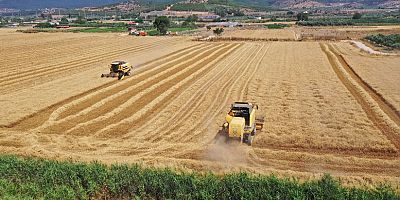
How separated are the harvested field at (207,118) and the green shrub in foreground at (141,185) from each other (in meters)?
2.54

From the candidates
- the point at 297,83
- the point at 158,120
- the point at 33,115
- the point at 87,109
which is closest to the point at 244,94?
the point at 297,83

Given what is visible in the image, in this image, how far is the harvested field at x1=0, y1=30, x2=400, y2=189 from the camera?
17234mm

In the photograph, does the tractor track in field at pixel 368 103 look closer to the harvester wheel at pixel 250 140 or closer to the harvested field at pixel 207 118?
the harvested field at pixel 207 118

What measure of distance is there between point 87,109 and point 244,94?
31.5ft

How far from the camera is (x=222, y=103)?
85.0 feet

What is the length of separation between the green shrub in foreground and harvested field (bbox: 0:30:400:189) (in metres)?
2.54

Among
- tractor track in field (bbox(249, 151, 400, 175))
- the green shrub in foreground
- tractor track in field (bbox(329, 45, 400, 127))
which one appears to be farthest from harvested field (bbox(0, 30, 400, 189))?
the green shrub in foreground

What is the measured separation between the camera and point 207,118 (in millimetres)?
22734

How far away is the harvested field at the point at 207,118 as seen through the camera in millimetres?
17234

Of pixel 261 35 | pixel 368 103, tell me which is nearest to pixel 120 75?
pixel 368 103

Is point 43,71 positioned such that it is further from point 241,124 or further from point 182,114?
point 241,124

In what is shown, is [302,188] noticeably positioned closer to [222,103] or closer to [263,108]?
[263,108]

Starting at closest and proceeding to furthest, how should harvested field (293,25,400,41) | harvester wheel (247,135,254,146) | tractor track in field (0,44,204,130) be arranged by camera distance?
harvester wheel (247,135,254,146), tractor track in field (0,44,204,130), harvested field (293,25,400,41)

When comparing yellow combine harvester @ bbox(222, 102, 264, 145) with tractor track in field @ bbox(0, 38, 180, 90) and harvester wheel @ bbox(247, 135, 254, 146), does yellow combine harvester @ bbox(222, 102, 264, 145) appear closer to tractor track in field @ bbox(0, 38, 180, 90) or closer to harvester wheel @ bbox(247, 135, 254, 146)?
harvester wheel @ bbox(247, 135, 254, 146)
